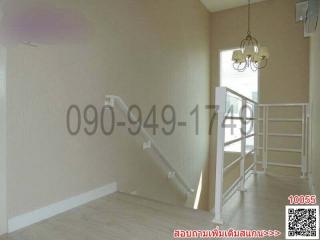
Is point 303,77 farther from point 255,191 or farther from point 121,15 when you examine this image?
point 121,15

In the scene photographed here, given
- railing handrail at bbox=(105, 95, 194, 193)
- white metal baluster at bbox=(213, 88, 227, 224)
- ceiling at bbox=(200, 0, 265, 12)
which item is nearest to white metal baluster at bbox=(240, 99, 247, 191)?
white metal baluster at bbox=(213, 88, 227, 224)

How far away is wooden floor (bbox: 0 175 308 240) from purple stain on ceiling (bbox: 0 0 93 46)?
50.4 inches

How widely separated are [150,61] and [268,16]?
9.82 feet

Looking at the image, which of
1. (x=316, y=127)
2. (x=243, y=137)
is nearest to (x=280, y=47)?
(x=316, y=127)

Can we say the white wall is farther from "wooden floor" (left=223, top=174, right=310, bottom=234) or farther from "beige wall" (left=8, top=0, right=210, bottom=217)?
"wooden floor" (left=223, top=174, right=310, bottom=234)

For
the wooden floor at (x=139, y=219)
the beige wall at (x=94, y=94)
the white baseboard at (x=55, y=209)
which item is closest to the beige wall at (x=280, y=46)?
the beige wall at (x=94, y=94)

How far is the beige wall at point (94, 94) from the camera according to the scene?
1.73 m

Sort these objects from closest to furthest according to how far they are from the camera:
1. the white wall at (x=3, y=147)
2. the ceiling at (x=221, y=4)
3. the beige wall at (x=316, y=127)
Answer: the white wall at (x=3, y=147)
the beige wall at (x=316, y=127)
the ceiling at (x=221, y=4)

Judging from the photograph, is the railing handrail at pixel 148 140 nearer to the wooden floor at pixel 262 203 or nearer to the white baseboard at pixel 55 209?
the white baseboard at pixel 55 209

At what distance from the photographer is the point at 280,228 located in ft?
5.57

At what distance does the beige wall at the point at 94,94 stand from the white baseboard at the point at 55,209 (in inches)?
1.6

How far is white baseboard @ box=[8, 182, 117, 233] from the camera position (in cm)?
169

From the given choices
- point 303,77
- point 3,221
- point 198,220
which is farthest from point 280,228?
point 303,77

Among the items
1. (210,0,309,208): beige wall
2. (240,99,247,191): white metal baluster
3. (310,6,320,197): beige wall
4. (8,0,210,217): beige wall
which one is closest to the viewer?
(8,0,210,217): beige wall
